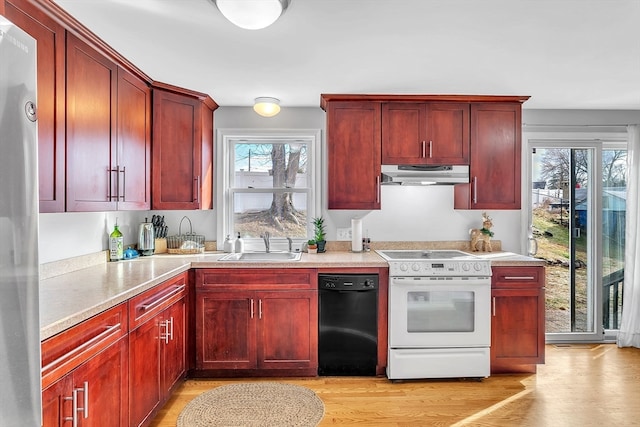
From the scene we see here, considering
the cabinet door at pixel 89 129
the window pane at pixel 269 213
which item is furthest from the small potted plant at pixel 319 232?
the cabinet door at pixel 89 129

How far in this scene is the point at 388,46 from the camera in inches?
86.8

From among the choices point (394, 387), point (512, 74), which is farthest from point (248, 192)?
point (512, 74)

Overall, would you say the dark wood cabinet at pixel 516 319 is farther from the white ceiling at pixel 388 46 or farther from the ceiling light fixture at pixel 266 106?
the ceiling light fixture at pixel 266 106

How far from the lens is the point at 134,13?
1813mm

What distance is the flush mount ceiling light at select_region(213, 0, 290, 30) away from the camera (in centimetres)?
161

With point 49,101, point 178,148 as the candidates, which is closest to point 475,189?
point 178,148

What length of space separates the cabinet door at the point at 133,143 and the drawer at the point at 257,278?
742 millimetres

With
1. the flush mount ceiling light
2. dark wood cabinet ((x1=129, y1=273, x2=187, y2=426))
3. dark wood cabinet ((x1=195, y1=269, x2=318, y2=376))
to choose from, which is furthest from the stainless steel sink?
the flush mount ceiling light

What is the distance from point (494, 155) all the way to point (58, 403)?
11.2 feet

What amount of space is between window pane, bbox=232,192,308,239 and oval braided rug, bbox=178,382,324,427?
1406 mm

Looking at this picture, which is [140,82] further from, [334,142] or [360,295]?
[360,295]

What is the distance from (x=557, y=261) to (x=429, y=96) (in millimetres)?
2150

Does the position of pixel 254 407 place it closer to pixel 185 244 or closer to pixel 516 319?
pixel 185 244

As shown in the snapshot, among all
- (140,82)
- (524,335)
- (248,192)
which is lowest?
(524,335)
